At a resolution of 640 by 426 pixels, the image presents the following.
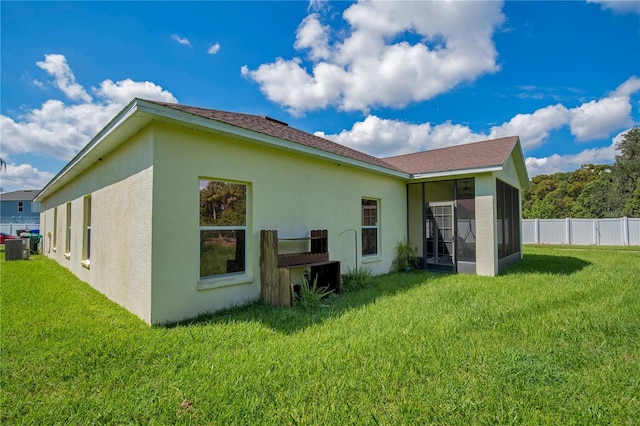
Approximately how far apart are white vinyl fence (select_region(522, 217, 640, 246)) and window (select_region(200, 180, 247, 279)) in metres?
21.7

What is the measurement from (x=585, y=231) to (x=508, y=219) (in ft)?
43.3

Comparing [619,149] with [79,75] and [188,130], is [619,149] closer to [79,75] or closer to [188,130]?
[188,130]

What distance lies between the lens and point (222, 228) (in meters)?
4.89

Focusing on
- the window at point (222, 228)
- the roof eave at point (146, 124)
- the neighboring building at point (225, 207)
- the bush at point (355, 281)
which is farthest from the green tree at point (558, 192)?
the window at point (222, 228)

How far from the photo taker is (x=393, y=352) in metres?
3.17

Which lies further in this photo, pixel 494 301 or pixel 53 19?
pixel 53 19

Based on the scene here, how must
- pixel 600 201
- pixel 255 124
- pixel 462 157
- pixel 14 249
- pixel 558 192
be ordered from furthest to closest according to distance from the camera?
1. pixel 558 192
2. pixel 600 201
3. pixel 14 249
4. pixel 462 157
5. pixel 255 124

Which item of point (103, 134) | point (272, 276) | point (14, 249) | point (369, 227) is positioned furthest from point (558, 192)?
point (14, 249)

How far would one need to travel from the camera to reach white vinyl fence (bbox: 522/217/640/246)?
679 inches

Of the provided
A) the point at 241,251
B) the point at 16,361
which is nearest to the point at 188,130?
the point at 241,251

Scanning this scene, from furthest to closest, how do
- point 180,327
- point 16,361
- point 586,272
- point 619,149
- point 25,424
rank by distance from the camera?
point 619,149 → point 586,272 → point 180,327 → point 16,361 → point 25,424

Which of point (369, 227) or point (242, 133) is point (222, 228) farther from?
point (369, 227)

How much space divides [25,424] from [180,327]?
1.90 metres

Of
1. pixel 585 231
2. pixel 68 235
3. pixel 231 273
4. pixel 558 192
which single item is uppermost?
pixel 558 192
